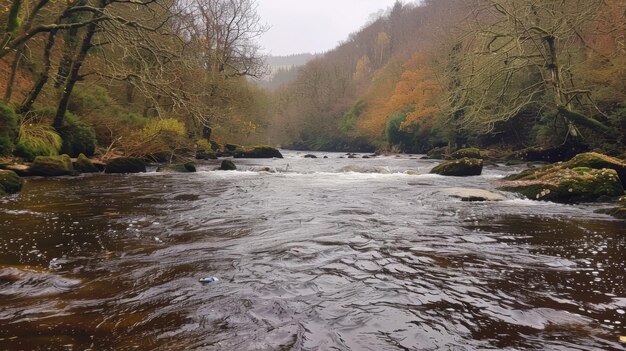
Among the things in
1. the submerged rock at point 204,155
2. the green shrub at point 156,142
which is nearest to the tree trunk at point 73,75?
the green shrub at point 156,142

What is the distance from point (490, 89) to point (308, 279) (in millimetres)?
19016

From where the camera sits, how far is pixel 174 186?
34.5 ft

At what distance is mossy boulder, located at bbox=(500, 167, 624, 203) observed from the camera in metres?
8.38

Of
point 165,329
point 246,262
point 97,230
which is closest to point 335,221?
point 246,262

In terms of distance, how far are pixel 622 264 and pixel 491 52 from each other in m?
13.9

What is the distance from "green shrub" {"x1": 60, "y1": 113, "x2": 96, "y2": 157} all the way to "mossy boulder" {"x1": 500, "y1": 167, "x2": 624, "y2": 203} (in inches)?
587

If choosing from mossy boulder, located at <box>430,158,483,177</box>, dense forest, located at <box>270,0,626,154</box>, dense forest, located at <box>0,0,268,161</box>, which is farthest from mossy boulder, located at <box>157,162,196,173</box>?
dense forest, located at <box>270,0,626,154</box>

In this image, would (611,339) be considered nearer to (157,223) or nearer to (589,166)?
(157,223)

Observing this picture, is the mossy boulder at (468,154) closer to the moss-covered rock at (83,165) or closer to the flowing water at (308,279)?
the flowing water at (308,279)

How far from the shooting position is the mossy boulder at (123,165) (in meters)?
13.7

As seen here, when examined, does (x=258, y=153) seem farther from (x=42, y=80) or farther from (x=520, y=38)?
(x=520, y=38)

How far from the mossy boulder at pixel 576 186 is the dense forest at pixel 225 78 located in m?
8.02

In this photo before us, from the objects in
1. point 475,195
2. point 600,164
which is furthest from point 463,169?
point 475,195

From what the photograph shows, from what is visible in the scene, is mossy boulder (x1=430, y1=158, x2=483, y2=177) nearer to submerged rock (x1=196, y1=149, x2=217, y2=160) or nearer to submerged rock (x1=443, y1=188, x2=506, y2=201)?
submerged rock (x1=443, y1=188, x2=506, y2=201)
